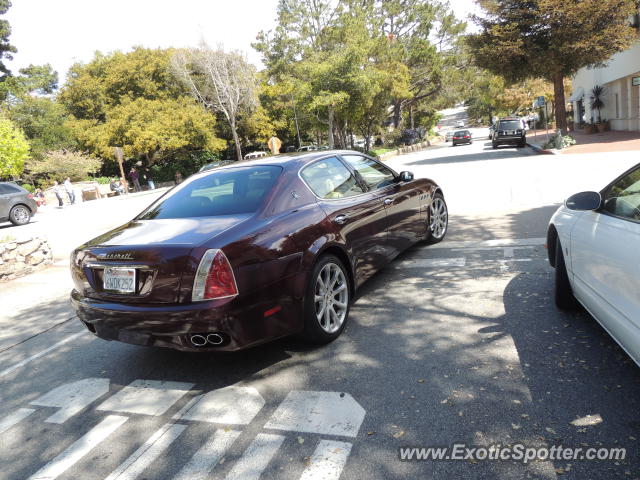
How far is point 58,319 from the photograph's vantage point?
588 cm

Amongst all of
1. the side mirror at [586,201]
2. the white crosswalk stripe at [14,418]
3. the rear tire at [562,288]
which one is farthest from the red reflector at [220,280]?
the rear tire at [562,288]

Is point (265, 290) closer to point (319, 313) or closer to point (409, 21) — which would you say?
point (319, 313)

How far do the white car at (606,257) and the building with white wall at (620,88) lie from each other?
24.3 meters

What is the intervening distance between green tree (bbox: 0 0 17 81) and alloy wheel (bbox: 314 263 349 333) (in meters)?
55.9

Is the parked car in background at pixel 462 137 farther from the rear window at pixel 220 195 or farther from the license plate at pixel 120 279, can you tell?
the license plate at pixel 120 279

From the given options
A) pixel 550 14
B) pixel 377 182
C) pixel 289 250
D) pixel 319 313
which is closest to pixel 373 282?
pixel 377 182

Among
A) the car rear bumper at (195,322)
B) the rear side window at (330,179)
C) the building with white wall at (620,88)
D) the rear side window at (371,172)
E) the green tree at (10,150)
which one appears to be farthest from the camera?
the green tree at (10,150)

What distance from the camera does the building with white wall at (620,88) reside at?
84.8ft

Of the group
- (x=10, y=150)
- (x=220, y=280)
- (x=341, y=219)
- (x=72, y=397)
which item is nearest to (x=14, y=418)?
(x=72, y=397)

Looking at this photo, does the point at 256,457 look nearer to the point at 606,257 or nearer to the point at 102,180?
the point at 606,257

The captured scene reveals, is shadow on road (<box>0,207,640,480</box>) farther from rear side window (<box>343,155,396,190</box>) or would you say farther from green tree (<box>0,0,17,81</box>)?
green tree (<box>0,0,17,81</box>)

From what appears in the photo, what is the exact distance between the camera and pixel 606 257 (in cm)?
299

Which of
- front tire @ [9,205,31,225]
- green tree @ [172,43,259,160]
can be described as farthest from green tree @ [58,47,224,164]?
front tire @ [9,205,31,225]

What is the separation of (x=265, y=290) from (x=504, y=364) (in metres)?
1.74
